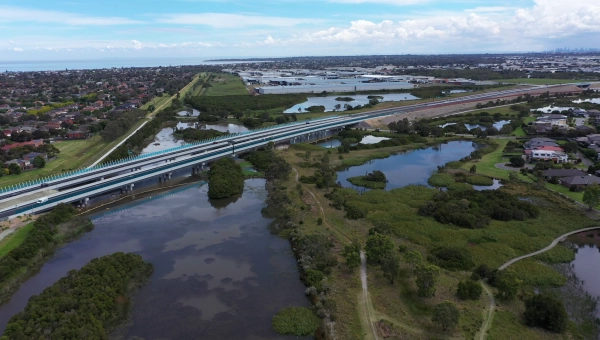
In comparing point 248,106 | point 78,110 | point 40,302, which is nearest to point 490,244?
point 40,302

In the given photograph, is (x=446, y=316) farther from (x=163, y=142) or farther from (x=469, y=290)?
(x=163, y=142)

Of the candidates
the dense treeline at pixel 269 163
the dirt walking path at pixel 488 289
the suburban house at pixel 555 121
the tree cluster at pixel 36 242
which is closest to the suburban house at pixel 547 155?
the dirt walking path at pixel 488 289

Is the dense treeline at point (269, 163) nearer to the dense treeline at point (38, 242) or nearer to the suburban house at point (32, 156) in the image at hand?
the dense treeline at point (38, 242)

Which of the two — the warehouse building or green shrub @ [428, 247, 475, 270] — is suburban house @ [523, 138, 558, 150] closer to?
green shrub @ [428, 247, 475, 270]

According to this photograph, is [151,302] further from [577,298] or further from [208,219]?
[577,298]

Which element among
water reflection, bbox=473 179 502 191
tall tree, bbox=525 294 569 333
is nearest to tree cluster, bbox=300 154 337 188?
water reflection, bbox=473 179 502 191

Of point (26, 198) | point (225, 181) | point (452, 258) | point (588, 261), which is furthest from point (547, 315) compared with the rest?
point (26, 198)

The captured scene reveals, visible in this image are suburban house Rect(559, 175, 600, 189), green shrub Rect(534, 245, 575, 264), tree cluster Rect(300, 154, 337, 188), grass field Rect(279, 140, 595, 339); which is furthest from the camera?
tree cluster Rect(300, 154, 337, 188)
